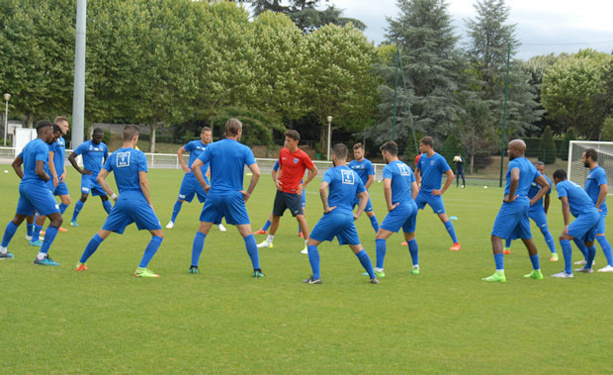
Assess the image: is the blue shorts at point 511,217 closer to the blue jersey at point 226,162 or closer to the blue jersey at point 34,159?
the blue jersey at point 226,162

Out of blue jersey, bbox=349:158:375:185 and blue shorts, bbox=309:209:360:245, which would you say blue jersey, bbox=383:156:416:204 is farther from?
blue jersey, bbox=349:158:375:185

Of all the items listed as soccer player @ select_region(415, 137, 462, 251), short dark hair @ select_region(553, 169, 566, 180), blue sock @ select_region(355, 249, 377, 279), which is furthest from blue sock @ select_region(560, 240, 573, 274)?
blue sock @ select_region(355, 249, 377, 279)

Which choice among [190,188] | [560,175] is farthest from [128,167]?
[560,175]

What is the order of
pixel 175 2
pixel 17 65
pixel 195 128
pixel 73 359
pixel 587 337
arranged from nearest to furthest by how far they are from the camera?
1. pixel 73 359
2. pixel 587 337
3. pixel 17 65
4. pixel 175 2
5. pixel 195 128

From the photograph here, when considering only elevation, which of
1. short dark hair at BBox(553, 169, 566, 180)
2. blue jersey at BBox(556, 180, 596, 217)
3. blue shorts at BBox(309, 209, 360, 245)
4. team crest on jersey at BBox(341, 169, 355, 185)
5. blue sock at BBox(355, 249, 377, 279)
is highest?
short dark hair at BBox(553, 169, 566, 180)

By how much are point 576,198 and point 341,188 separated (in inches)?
149

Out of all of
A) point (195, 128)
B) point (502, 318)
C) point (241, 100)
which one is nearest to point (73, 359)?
point (502, 318)

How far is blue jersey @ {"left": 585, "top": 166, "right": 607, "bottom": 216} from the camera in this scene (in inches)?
376

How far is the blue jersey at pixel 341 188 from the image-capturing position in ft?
25.6

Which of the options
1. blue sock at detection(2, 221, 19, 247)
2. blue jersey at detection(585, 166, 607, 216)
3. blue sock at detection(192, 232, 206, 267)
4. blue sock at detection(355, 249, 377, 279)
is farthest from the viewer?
blue jersey at detection(585, 166, 607, 216)

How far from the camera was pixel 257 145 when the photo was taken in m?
55.7

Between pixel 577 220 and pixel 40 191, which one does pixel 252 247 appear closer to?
pixel 40 191

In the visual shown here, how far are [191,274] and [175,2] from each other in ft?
160

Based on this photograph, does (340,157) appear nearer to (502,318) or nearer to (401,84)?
(502,318)
